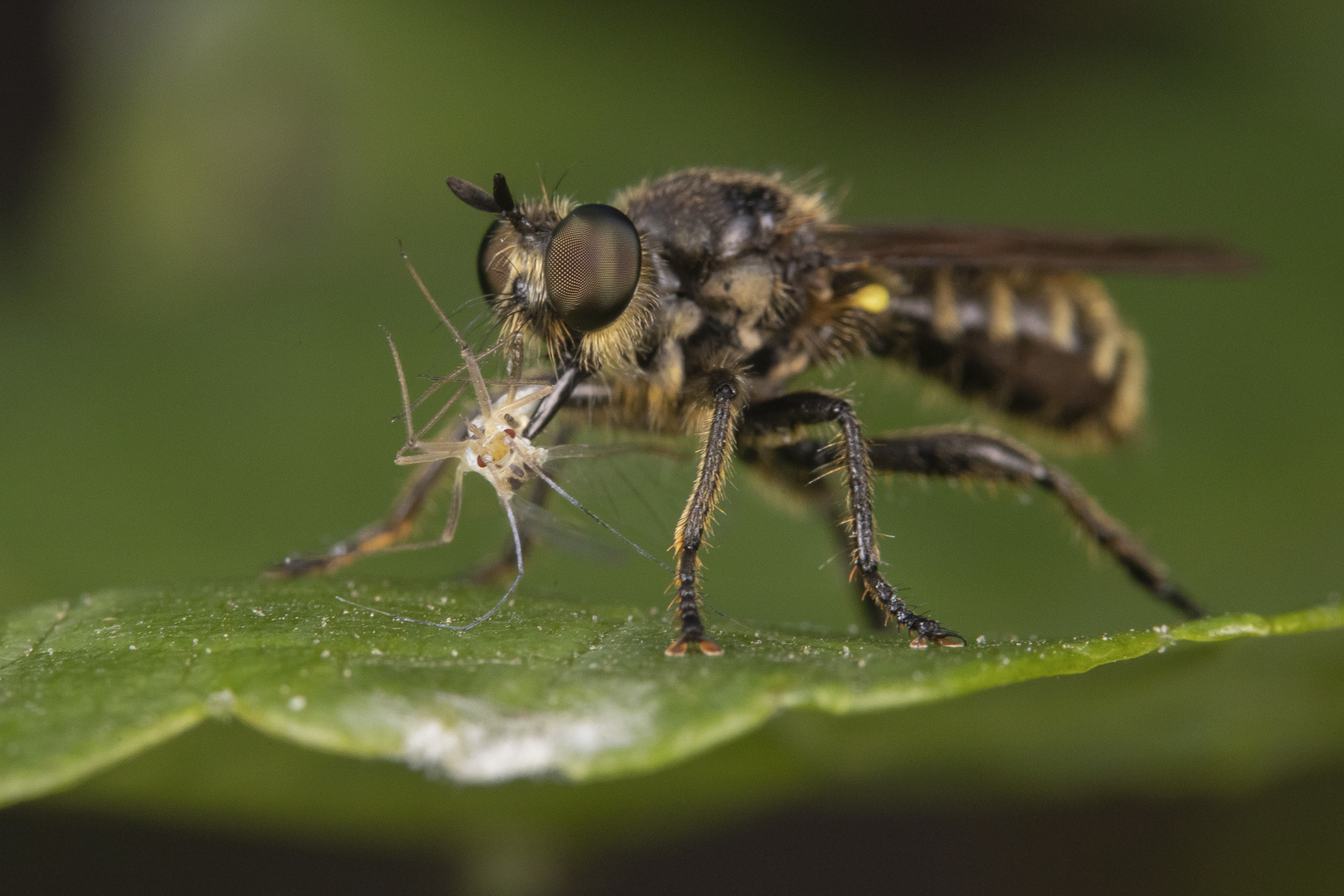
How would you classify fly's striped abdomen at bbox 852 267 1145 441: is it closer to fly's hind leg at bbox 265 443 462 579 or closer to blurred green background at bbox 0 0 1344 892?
blurred green background at bbox 0 0 1344 892

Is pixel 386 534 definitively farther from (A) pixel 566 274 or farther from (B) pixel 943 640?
(B) pixel 943 640

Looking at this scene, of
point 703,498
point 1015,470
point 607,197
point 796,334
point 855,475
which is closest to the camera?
point 703,498

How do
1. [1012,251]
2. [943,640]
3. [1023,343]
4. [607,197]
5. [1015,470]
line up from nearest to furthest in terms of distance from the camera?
[943,640], [1015,470], [1012,251], [1023,343], [607,197]

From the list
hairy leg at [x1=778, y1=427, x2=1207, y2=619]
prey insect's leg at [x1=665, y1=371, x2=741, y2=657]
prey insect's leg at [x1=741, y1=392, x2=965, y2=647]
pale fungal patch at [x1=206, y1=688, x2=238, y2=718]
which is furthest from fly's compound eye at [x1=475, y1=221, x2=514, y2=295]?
pale fungal patch at [x1=206, y1=688, x2=238, y2=718]

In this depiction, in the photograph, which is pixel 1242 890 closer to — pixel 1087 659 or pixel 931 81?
pixel 1087 659

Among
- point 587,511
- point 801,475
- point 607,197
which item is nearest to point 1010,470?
point 801,475

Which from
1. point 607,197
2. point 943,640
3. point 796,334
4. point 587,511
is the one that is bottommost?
point 943,640

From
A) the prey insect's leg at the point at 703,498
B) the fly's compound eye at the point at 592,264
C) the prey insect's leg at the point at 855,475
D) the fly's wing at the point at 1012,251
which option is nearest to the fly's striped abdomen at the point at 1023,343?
the fly's wing at the point at 1012,251

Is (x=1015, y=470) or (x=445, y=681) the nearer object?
(x=445, y=681)

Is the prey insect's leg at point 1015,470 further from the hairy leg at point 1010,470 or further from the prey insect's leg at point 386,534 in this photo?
the prey insect's leg at point 386,534
